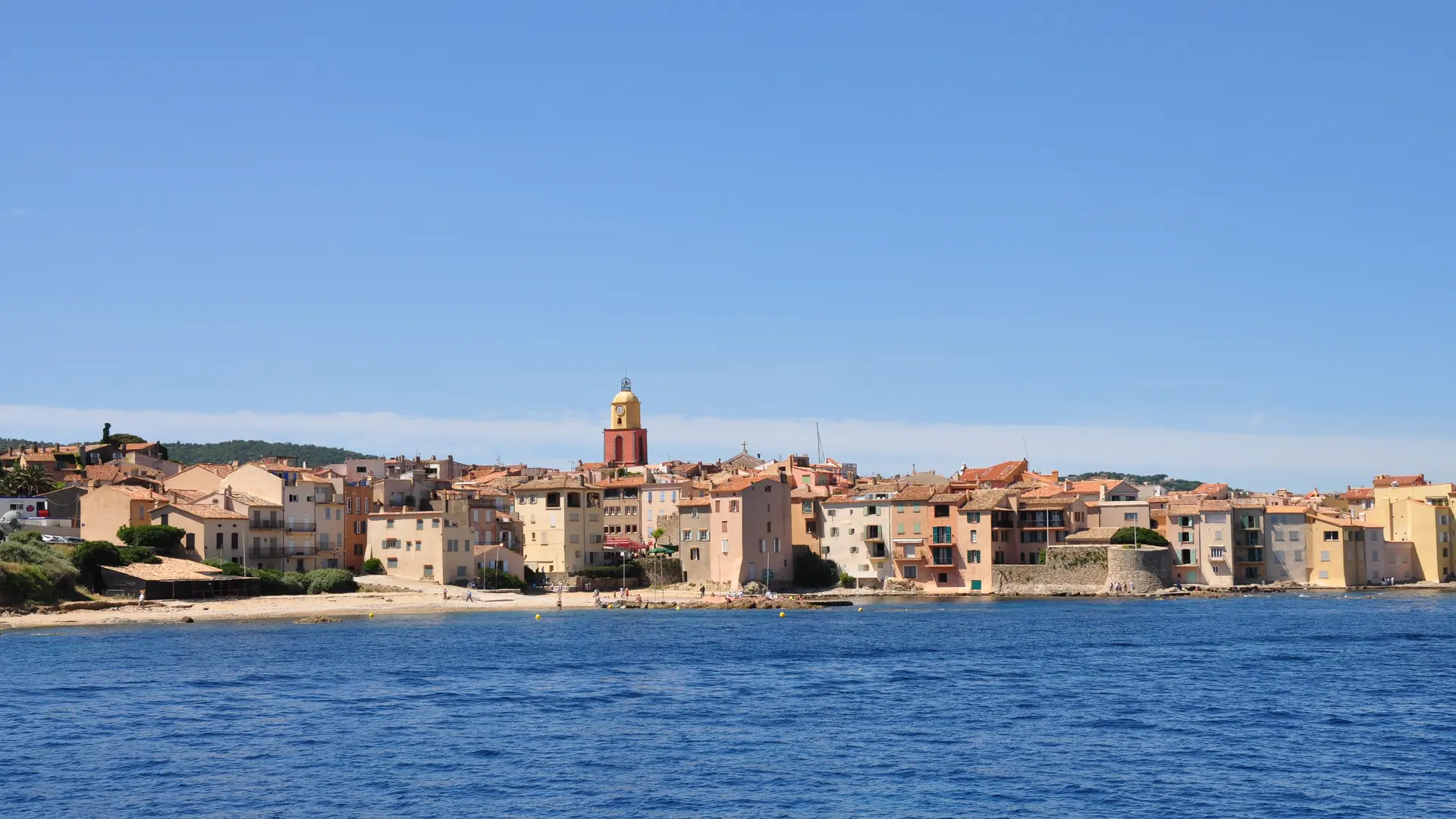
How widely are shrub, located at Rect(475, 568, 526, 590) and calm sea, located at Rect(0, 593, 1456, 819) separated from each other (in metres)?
25.5

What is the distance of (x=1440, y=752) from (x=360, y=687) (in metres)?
32.6

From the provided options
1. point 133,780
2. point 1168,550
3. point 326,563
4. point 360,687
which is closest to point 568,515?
point 326,563

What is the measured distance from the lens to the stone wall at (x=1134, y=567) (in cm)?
10631

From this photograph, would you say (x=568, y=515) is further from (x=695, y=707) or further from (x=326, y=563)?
(x=695, y=707)

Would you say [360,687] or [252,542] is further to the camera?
[252,542]

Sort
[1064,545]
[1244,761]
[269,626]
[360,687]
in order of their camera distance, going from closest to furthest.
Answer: [1244,761] < [360,687] < [269,626] < [1064,545]

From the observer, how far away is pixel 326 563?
9950 cm

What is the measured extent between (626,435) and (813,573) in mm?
45708

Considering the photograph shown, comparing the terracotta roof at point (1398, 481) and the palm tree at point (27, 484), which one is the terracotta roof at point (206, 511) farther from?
the terracotta roof at point (1398, 481)

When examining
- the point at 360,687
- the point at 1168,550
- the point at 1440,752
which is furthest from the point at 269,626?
the point at 1168,550

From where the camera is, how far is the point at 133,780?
112 feet

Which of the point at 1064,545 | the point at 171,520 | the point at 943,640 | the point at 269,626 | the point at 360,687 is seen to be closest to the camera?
the point at 360,687

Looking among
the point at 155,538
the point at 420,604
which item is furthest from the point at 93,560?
the point at 420,604

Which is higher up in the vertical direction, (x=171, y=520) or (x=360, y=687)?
(x=171, y=520)
